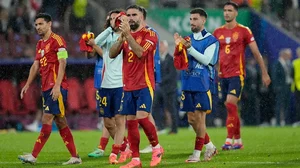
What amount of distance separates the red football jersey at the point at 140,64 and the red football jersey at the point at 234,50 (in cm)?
432

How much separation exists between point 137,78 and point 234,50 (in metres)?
4.67

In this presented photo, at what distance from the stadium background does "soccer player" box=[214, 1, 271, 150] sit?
9675 millimetres

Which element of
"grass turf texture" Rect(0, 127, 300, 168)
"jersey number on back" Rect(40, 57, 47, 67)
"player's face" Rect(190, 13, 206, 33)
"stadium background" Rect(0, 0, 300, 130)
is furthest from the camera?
"stadium background" Rect(0, 0, 300, 130)

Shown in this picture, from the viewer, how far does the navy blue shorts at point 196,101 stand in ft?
46.7

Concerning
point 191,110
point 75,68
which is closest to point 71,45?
point 75,68

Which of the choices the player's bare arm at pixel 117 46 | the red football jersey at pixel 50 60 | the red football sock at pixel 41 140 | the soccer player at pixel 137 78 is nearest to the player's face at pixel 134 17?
the soccer player at pixel 137 78

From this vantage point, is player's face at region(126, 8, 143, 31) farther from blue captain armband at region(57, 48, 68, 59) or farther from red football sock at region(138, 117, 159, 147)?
blue captain armband at region(57, 48, 68, 59)

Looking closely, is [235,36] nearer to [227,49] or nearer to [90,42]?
[227,49]

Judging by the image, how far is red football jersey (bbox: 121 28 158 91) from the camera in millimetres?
12781

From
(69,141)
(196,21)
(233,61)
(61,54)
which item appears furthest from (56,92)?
(233,61)

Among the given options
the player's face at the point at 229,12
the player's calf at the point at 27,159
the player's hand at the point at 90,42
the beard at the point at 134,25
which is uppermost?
the player's face at the point at 229,12

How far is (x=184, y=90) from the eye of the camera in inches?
568

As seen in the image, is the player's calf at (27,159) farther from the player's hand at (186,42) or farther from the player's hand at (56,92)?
the player's hand at (186,42)

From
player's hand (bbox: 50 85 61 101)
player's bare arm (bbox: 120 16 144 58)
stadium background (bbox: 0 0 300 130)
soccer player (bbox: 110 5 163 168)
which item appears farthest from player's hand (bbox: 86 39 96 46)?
stadium background (bbox: 0 0 300 130)
